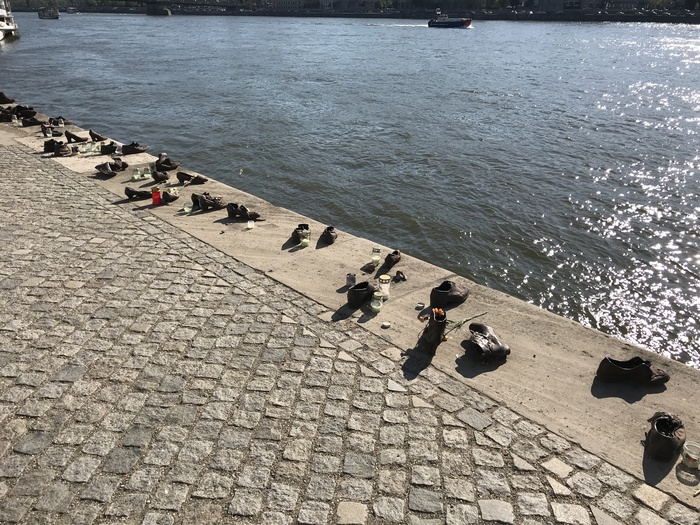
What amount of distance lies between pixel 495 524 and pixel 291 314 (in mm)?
3706

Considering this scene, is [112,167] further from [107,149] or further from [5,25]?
[5,25]

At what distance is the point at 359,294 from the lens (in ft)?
23.1

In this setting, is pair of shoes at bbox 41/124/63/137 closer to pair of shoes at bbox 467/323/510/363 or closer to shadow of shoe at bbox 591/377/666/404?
pair of shoes at bbox 467/323/510/363

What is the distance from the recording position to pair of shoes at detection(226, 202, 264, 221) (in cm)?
1014

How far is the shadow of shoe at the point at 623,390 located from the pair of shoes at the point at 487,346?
3.35ft

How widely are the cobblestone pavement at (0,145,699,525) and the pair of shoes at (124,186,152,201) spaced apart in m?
3.71

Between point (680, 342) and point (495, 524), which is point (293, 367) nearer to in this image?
point (495, 524)

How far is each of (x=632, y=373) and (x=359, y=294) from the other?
3.36 meters

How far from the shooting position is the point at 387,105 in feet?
89.5

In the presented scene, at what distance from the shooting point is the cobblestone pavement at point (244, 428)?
419 cm

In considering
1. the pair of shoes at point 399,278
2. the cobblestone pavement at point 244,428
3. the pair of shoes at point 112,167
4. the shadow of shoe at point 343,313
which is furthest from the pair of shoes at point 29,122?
the shadow of shoe at point 343,313

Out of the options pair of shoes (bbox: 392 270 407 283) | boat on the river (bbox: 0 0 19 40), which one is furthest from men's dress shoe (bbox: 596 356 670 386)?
boat on the river (bbox: 0 0 19 40)

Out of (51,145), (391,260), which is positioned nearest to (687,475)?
(391,260)

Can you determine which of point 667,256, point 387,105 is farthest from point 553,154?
point 387,105
